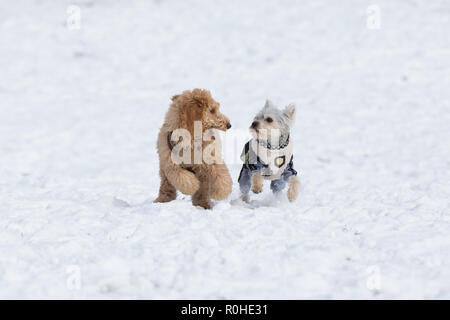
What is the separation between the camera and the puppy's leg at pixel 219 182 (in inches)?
221

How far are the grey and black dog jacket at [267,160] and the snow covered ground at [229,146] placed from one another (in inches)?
18.4

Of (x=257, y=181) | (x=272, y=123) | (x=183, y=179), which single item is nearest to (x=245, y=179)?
(x=257, y=181)

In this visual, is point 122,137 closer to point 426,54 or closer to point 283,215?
point 283,215

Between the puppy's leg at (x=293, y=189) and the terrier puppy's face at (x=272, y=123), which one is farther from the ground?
the terrier puppy's face at (x=272, y=123)

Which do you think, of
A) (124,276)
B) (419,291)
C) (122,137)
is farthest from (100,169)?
(419,291)

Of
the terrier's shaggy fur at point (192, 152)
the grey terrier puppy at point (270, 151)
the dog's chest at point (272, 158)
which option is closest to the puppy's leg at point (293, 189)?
the grey terrier puppy at point (270, 151)

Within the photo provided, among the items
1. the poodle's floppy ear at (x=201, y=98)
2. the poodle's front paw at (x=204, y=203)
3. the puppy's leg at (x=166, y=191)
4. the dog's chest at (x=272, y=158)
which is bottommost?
the poodle's front paw at (x=204, y=203)

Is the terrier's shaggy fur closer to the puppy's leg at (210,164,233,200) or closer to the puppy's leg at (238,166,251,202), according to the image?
the puppy's leg at (210,164,233,200)

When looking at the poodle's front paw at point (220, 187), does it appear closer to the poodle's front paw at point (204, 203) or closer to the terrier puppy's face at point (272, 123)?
the poodle's front paw at point (204, 203)

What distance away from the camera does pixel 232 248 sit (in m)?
4.62

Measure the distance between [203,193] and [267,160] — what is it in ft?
2.81

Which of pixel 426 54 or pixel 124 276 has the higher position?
pixel 426 54

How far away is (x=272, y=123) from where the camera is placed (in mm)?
5605

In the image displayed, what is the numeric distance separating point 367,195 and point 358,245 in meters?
2.31
